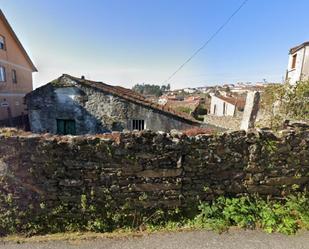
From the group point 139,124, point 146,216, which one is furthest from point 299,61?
point 146,216

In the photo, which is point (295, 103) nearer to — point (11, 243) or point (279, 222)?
point (279, 222)

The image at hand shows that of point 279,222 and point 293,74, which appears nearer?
point 279,222

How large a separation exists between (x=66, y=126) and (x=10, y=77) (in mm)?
13712

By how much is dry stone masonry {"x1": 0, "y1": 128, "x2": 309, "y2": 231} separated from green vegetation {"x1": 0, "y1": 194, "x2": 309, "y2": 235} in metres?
0.10

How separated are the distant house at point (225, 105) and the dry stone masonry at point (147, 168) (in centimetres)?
2330

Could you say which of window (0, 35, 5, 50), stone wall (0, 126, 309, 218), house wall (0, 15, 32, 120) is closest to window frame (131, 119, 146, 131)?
stone wall (0, 126, 309, 218)

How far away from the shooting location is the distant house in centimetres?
2742

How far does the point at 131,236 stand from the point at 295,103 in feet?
18.8

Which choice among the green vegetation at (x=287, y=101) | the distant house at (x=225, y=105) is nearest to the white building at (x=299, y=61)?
the distant house at (x=225, y=105)

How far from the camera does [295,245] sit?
10.1 ft

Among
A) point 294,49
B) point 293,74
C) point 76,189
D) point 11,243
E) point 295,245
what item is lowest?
point 11,243

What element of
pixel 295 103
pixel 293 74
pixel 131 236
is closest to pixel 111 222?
pixel 131 236

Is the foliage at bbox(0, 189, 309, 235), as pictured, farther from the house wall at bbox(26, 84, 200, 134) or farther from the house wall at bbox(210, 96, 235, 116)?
the house wall at bbox(210, 96, 235, 116)

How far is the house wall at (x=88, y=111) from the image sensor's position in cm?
1088
